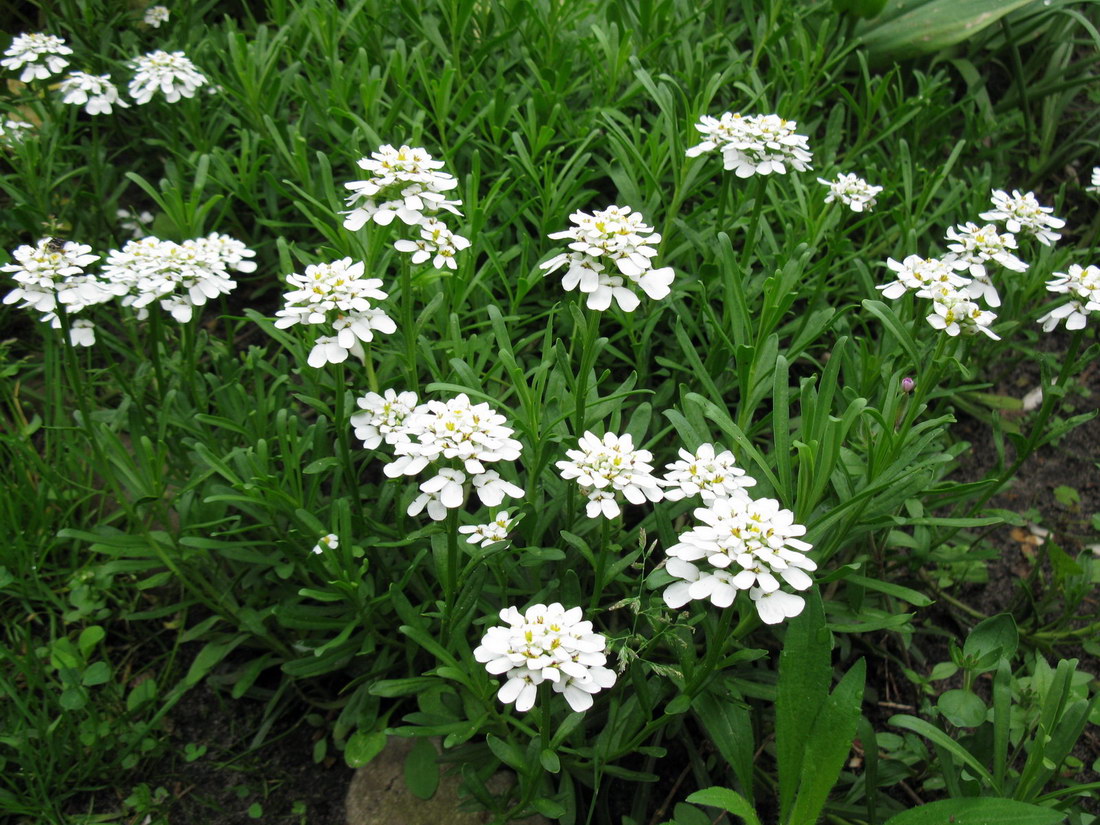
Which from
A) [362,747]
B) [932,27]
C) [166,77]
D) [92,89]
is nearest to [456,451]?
[362,747]

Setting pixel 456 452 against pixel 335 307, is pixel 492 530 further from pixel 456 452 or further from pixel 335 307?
pixel 335 307

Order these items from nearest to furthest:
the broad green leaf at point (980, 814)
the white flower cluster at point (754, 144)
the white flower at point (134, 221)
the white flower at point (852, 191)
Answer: the broad green leaf at point (980, 814) < the white flower cluster at point (754, 144) < the white flower at point (852, 191) < the white flower at point (134, 221)

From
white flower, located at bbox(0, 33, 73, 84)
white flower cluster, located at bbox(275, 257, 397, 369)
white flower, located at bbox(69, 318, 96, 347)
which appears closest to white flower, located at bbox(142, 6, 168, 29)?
white flower, located at bbox(0, 33, 73, 84)

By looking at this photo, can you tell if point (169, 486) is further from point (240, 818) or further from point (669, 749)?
point (669, 749)

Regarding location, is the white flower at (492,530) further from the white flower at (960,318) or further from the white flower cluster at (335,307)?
the white flower at (960,318)

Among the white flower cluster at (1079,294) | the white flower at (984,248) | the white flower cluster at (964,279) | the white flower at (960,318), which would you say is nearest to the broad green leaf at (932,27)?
the white flower cluster at (964,279)
